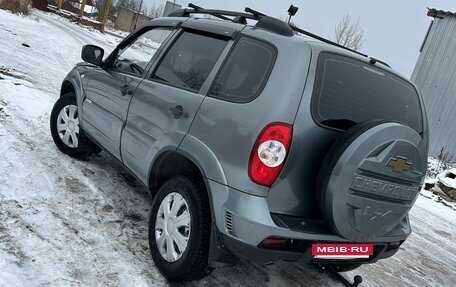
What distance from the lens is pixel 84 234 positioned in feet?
11.1

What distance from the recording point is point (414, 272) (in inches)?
183

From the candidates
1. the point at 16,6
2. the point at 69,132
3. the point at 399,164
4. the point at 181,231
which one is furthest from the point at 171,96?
the point at 16,6

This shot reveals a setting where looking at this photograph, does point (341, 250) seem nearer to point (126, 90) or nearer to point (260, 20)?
point (260, 20)

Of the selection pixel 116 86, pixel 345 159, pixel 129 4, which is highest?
pixel 129 4

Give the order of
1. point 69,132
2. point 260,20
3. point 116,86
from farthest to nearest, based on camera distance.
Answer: point 69,132, point 116,86, point 260,20

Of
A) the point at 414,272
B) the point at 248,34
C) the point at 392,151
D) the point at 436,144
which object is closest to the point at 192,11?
the point at 248,34

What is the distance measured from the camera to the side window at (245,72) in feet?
8.95

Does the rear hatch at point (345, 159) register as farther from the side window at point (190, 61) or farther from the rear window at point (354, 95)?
the side window at point (190, 61)

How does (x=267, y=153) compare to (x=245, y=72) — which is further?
(x=245, y=72)

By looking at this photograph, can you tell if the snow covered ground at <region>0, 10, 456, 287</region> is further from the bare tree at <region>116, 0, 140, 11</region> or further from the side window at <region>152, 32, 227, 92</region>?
the bare tree at <region>116, 0, 140, 11</region>

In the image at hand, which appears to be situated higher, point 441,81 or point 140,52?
point 441,81

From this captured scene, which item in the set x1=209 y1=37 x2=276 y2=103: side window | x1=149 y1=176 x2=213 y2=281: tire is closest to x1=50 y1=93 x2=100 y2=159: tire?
x1=149 y1=176 x2=213 y2=281: tire

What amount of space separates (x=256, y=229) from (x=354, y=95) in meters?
1.09

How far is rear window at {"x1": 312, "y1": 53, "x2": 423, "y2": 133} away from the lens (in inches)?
106
